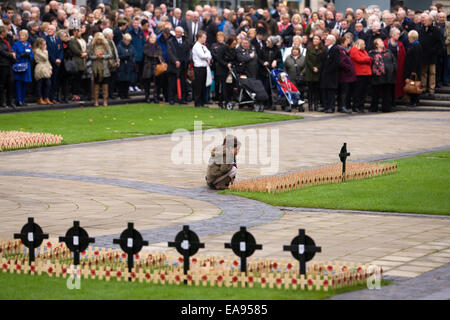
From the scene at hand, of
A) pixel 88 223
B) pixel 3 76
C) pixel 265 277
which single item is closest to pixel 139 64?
pixel 3 76

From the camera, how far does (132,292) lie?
864cm

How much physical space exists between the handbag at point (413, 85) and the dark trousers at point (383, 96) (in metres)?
0.53

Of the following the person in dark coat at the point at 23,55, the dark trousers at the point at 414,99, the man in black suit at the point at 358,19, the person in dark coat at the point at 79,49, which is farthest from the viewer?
the man in black suit at the point at 358,19

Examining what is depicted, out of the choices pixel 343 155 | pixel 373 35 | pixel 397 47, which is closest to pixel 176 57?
pixel 373 35

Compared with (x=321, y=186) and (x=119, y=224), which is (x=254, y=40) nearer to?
(x=321, y=186)

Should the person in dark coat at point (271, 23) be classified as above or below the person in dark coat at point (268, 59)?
above

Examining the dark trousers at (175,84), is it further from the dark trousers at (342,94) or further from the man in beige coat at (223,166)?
the man in beige coat at (223,166)

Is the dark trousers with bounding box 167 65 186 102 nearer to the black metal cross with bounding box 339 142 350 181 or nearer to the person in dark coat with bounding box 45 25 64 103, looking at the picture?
the person in dark coat with bounding box 45 25 64 103

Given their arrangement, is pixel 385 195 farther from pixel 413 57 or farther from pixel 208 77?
pixel 208 77

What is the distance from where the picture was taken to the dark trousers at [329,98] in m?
29.8

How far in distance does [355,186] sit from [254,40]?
15.0m

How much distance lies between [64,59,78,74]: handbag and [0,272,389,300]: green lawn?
1995 cm

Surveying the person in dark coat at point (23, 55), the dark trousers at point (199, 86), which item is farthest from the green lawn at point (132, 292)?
the dark trousers at point (199, 86)

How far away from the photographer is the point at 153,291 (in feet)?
28.4
